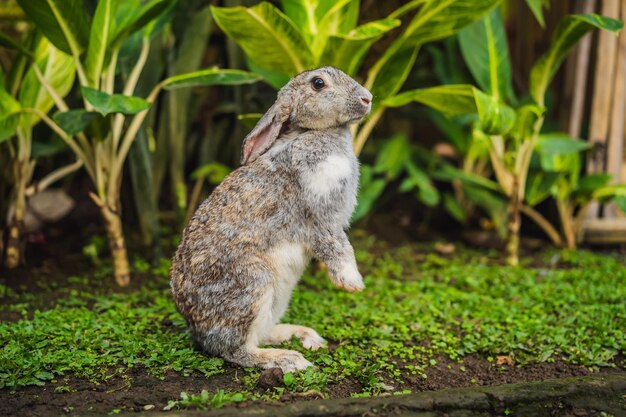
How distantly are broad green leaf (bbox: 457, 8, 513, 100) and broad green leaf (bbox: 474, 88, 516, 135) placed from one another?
682mm

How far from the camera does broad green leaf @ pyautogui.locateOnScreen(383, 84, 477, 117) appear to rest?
4.59m

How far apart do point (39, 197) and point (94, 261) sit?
1.14 meters

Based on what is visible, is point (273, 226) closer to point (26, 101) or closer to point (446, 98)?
point (446, 98)

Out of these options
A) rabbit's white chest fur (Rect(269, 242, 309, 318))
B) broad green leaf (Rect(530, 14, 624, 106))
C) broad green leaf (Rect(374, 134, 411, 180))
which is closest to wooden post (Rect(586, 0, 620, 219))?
broad green leaf (Rect(530, 14, 624, 106))

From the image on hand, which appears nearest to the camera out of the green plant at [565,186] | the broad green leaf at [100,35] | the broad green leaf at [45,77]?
the broad green leaf at [100,35]

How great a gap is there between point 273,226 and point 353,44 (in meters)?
1.61

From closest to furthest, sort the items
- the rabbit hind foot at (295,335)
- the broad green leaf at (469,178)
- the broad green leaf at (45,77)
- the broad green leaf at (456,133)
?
the rabbit hind foot at (295,335), the broad green leaf at (45,77), the broad green leaf at (469,178), the broad green leaf at (456,133)

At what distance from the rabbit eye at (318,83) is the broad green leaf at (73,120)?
4.45ft

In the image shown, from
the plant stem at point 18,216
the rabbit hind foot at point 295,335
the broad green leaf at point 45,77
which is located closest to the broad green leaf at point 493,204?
the rabbit hind foot at point 295,335

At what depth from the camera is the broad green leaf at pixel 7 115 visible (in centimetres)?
423

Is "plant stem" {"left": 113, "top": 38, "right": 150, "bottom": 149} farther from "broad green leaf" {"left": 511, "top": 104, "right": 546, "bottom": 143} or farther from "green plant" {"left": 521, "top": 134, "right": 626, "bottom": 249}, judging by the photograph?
"green plant" {"left": 521, "top": 134, "right": 626, "bottom": 249}

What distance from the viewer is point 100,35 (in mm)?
4125

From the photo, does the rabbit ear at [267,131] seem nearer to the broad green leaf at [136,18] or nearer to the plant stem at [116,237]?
the broad green leaf at [136,18]

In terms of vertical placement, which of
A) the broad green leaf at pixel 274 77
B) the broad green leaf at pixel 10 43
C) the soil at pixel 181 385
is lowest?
the soil at pixel 181 385
